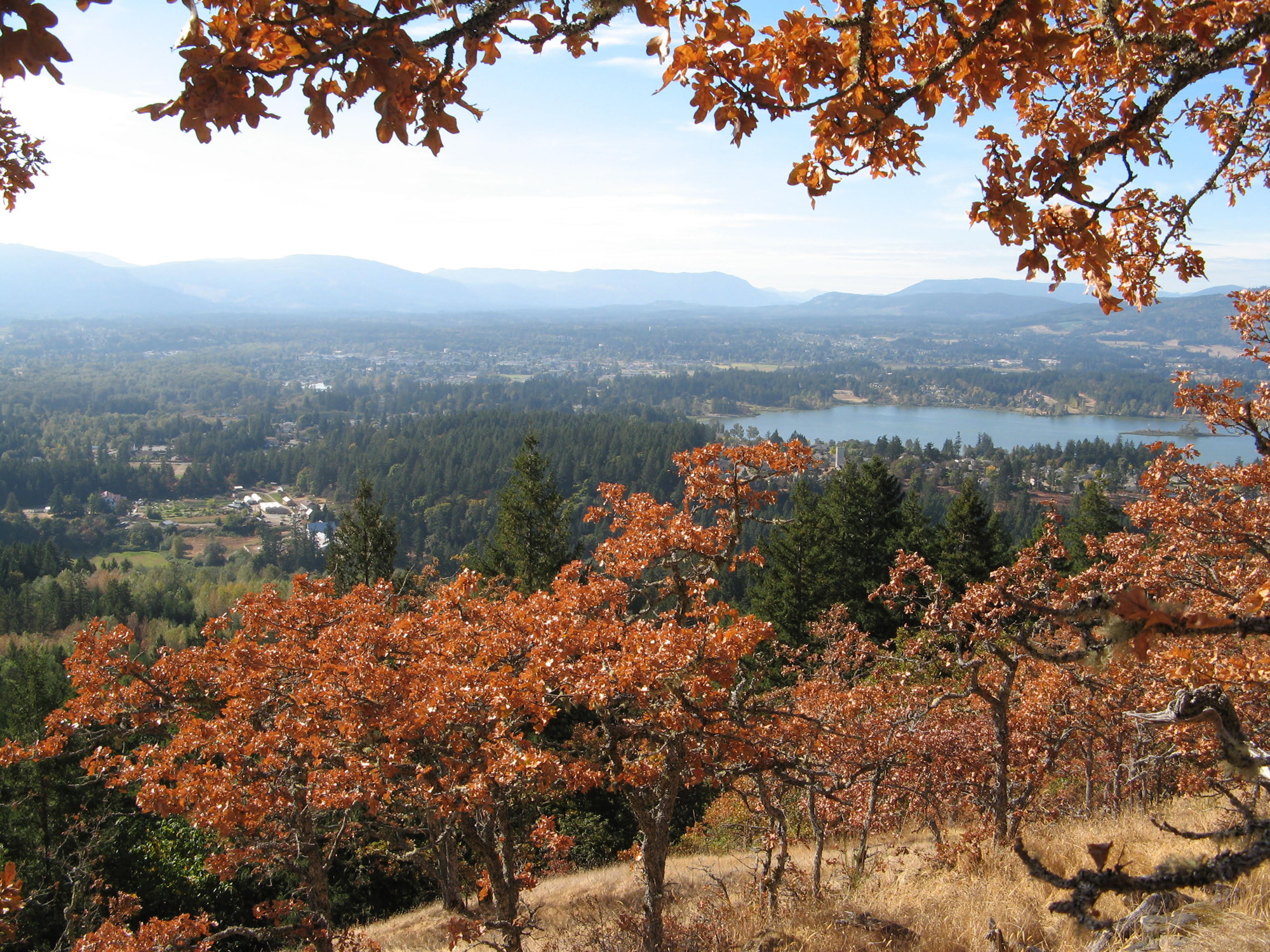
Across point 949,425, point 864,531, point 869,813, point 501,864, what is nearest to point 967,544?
point 864,531

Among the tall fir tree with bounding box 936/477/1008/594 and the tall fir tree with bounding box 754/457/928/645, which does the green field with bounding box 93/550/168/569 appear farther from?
the tall fir tree with bounding box 936/477/1008/594

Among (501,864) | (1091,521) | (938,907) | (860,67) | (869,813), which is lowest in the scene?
(1091,521)

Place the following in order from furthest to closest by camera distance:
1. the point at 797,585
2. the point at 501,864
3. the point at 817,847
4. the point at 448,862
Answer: the point at 797,585 < the point at 817,847 < the point at 448,862 < the point at 501,864

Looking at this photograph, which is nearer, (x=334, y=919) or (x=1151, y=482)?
(x=1151, y=482)

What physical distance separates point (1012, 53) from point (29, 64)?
2.49 m

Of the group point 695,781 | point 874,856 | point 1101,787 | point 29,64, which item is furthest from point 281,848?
point 1101,787

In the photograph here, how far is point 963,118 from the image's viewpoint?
96.2 inches

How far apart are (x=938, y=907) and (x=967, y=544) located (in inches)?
633

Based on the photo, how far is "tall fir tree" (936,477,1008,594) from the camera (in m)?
19.3

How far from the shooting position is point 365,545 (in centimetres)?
1792

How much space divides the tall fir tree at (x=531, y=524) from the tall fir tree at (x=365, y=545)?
2.89 metres

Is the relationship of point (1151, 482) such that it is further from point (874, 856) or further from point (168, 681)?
point (168, 681)

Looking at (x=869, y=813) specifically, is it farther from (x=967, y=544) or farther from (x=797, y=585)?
(x=967, y=544)

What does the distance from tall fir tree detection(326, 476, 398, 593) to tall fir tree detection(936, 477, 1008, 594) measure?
1446 centimetres
